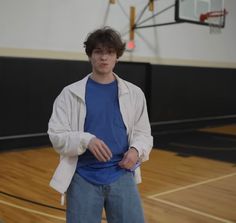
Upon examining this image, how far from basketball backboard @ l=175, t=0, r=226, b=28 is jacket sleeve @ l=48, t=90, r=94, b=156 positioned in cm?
532

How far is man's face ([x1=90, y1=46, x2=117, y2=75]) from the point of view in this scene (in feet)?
5.13

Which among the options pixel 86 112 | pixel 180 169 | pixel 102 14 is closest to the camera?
pixel 86 112

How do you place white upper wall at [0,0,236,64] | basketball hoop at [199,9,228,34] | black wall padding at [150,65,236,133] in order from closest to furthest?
white upper wall at [0,0,236,64]
basketball hoop at [199,9,228,34]
black wall padding at [150,65,236,133]

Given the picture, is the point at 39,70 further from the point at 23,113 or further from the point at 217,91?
the point at 217,91

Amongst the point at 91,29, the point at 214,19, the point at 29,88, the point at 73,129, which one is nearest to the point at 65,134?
the point at 73,129

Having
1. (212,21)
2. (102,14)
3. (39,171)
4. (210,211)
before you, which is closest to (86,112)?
(210,211)

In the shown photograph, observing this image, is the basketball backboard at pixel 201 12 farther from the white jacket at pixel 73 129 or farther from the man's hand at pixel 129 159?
the man's hand at pixel 129 159

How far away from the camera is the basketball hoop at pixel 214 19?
704 centimetres

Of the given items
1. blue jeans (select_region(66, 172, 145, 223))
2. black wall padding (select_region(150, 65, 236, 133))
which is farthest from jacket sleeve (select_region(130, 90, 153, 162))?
black wall padding (select_region(150, 65, 236, 133))

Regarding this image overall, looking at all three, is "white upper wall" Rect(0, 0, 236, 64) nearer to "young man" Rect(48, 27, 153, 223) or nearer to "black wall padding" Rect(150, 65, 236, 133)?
"black wall padding" Rect(150, 65, 236, 133)

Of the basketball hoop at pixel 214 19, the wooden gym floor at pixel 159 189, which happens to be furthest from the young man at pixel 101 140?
the basketball hoop at pixel 214 19

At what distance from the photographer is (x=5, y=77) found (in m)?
5.06

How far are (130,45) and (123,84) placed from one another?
5.20m

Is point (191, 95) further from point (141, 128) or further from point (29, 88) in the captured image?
point (141, 128)
